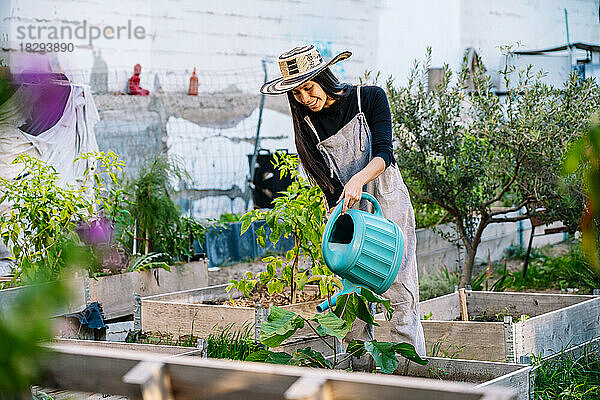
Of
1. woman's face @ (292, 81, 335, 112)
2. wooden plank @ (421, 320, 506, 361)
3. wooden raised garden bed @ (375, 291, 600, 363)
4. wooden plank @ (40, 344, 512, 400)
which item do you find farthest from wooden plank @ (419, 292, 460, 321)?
wooden plank @ (40, 344, 512, 400)

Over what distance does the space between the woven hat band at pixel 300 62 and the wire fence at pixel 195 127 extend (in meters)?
4.93

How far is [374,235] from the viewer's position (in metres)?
2.56

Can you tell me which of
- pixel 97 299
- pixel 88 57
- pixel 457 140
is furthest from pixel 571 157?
pixel 88 57

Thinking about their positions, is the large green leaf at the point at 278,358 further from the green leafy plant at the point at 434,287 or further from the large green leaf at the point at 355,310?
the green leafy plant at the point at 434,287

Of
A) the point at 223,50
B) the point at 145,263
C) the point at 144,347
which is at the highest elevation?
the point at 223,50

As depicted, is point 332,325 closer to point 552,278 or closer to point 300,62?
point 300,62

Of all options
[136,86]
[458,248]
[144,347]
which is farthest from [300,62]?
[136,86]

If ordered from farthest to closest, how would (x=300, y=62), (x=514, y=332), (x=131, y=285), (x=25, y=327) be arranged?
(x=131, y=285)
(x=514, y=332)
(x=300, y=62)
(x=25, y=327)

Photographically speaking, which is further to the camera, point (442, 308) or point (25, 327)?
point (442, 308)

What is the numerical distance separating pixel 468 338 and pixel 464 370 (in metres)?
0.61

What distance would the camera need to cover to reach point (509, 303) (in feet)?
13.7

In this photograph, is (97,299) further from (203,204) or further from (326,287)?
(203,204)

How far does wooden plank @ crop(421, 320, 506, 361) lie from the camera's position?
128 inches

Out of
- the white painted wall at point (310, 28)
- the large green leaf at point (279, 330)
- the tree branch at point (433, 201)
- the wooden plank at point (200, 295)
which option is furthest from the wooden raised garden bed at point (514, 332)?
the white painted wall at point (310, 28)
